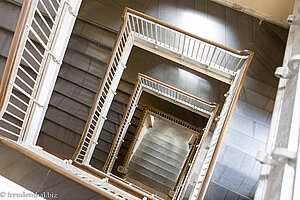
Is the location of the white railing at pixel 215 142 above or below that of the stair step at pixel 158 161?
above

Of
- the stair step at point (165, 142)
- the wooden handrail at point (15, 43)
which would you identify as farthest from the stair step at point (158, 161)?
the wooden handrail at point (15, 43)

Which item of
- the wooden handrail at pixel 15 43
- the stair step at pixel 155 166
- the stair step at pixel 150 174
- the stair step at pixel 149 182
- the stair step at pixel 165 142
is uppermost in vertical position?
the wooden handrail at pixel 15 43

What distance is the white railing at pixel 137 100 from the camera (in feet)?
18.0

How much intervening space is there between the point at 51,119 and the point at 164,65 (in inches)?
109

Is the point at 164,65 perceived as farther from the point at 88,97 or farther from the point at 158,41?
the point at 88,97

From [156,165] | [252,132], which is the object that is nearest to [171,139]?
[156,165]

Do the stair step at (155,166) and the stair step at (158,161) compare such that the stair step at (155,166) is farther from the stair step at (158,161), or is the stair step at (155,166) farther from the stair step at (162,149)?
the stair step at (162,149)

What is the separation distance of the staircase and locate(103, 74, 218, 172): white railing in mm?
2514

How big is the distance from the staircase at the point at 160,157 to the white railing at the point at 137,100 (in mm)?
2514

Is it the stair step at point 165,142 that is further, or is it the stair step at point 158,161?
the stair step at point 165,142

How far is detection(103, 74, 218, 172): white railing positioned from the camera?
548 centimetres

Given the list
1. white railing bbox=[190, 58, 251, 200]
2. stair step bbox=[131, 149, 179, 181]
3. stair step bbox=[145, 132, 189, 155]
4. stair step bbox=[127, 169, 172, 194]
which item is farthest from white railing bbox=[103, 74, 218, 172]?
stair step bbox=[145, 132, 189, 155]

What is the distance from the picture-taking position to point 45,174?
7.18 feet

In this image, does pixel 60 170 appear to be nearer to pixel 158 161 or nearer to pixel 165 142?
pixel 158 161
